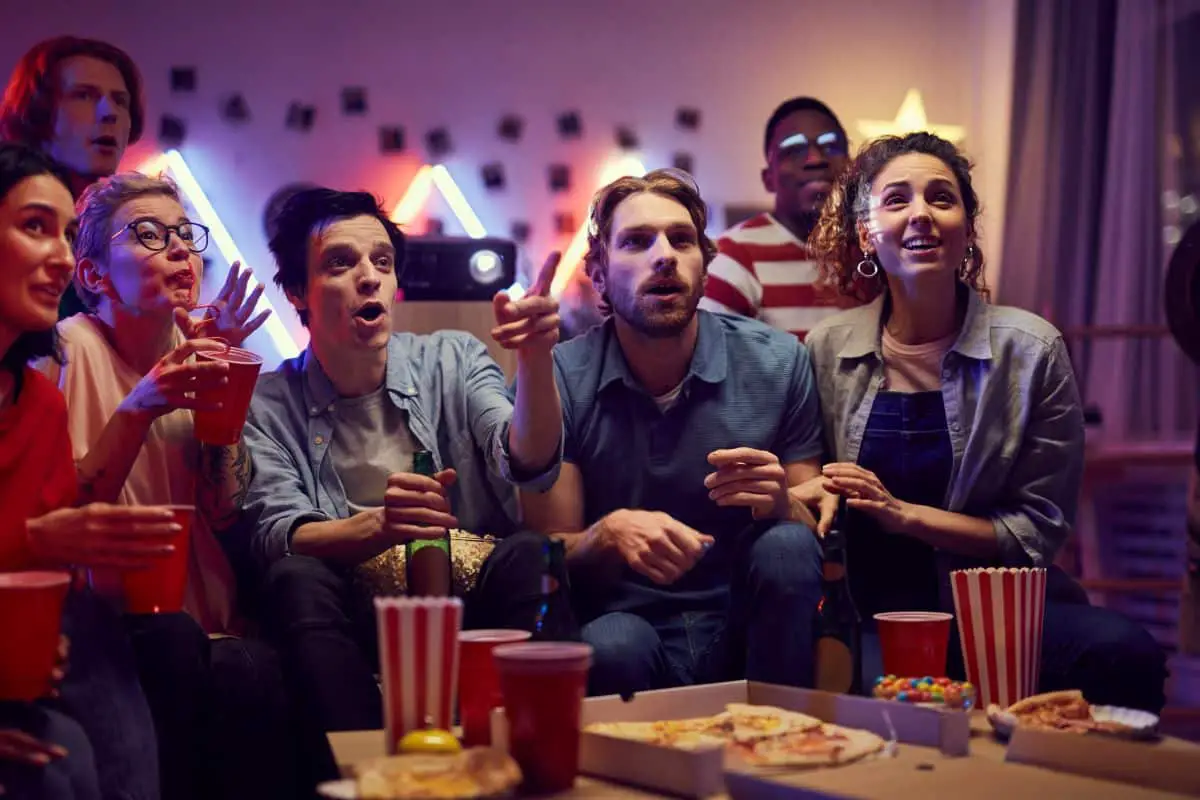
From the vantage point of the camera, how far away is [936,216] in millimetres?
2406

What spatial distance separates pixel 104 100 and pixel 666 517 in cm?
160

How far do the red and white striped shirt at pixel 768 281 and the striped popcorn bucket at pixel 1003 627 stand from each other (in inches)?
59.9

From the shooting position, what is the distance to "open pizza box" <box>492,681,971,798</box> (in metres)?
1.31

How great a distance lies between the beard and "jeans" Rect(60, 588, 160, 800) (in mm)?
1067

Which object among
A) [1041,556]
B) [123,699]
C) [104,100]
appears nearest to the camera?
[123,699]

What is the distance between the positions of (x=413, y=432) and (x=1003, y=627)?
1.10 metres

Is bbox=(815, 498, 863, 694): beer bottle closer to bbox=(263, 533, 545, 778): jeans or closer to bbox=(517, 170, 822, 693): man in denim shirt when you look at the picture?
bbox=(517, 170, 822, 693): man in denim shirt

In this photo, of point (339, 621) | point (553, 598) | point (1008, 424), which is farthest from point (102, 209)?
point (1008, 424)

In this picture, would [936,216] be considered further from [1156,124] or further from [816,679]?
[1156,124]

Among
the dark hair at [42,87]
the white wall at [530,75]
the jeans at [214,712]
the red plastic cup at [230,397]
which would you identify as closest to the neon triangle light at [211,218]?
the white wall at [530,75]

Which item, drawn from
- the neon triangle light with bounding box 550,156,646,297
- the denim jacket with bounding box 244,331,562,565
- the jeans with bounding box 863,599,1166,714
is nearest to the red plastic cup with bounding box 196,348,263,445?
the denim jacket with bounding box 244,331,562,565

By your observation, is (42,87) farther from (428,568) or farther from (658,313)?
(428,568)

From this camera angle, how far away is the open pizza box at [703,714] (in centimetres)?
131

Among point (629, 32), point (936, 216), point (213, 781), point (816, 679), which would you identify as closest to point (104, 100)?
point (213, 781)
